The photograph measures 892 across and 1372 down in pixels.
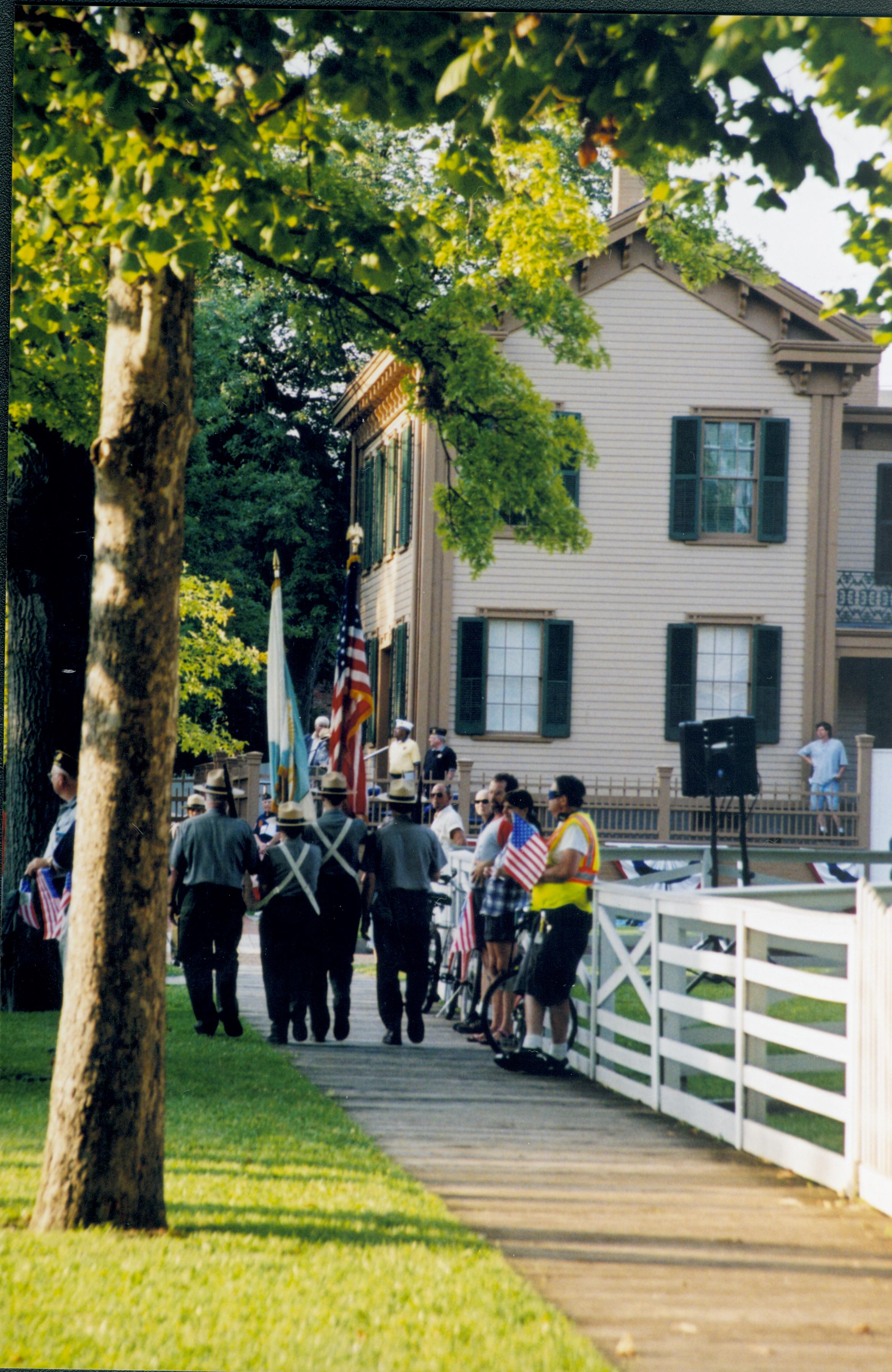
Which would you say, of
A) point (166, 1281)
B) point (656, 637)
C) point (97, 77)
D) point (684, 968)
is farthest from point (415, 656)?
point (166, 1281)

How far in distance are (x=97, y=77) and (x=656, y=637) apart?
635cm

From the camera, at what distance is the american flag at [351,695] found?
13.6 meters

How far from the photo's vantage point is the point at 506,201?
11203mm

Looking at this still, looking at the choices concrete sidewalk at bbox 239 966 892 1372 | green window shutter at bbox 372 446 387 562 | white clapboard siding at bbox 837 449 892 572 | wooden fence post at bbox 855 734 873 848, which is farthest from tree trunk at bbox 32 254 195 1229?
green window shutter at bbox 372 446 387 562

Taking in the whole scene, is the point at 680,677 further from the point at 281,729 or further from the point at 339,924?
the point at 281,729

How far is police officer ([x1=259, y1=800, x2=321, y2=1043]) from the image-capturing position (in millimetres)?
11539

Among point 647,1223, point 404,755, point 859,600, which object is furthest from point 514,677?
point 647,1223

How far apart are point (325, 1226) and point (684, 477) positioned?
24.7 feet

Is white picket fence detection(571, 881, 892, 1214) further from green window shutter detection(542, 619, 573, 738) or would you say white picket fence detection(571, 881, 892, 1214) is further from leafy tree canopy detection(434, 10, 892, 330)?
leafy tree canopy detection(434, 10, 892, 330)

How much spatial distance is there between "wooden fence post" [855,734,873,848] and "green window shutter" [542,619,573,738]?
3272 mm

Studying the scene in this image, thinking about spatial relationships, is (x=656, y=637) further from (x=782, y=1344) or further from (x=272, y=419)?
(x=782, y=1344)

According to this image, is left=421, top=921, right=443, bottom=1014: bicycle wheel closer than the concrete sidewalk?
No

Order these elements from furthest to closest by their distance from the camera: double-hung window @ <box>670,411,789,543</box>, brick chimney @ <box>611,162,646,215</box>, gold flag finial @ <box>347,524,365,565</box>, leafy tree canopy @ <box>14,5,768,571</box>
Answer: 1. gold flag finial @ <box>347,524,365,565</box>
2. double-hung window @ <box>670,411,789,543</box>
3. brick chimney @ <box>611,162,646,215</box>
4. leafy tree canopy @ <box>14,5,768,571</box>

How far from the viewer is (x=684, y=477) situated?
12.1 metres
